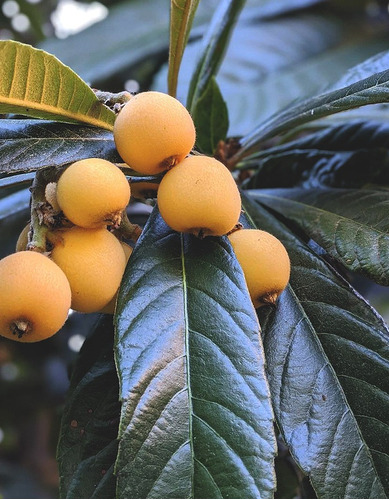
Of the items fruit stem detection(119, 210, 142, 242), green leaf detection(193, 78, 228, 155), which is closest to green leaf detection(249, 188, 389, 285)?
green leaf detection(193, 78, 228, 155)

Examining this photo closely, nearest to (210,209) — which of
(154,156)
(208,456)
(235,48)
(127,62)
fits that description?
→ (154,156)

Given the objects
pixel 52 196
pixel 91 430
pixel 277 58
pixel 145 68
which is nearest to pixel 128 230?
pixel 52 196

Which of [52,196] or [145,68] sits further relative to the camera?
[145,68]

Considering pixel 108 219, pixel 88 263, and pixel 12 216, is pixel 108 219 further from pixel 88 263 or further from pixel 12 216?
pixel 12 216

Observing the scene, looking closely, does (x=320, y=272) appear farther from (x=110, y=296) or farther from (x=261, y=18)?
(x=261, y=18)

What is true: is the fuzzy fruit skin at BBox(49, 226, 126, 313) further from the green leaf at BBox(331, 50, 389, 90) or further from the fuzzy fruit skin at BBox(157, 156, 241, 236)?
the green leaf at BBox(331, 50, 389, 90)

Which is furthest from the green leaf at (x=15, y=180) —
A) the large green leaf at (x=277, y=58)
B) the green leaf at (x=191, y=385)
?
the large green leaf at (x=277, y=58)
